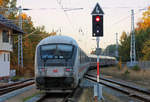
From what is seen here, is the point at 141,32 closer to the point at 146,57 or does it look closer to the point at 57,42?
the point at 146,57

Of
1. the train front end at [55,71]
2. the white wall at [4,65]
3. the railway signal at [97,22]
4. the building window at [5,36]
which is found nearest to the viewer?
the railway signal at [97,22]

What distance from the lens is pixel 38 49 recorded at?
13.6m

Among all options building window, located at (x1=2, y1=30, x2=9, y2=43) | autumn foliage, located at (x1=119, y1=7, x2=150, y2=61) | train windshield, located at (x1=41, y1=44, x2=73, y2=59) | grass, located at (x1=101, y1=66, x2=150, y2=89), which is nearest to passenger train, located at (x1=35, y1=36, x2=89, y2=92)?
train windshield, located at (x1=41, y1=44, x2=73, y2=59)

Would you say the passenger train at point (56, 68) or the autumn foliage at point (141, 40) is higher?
the autumn foliage at point (141, 40)

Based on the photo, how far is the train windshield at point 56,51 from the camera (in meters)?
13.1

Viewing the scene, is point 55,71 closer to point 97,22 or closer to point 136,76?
point 97,22

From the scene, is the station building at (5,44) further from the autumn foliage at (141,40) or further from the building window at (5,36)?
the autumn foliage at (141,40)

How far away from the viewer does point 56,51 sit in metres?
13.3

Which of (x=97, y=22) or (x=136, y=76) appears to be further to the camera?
(x=136, y=76)

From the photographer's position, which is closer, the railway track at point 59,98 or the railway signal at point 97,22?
the railway signal at point 97,22

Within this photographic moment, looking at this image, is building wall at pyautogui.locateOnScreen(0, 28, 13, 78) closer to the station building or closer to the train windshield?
the station building

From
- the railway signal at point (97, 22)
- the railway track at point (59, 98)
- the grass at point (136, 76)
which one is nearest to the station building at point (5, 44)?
the grass at point (136, 76)

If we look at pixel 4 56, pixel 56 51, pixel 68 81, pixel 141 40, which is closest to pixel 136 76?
pixel 4 56

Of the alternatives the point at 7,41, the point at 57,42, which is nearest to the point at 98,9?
the point at 57,42
